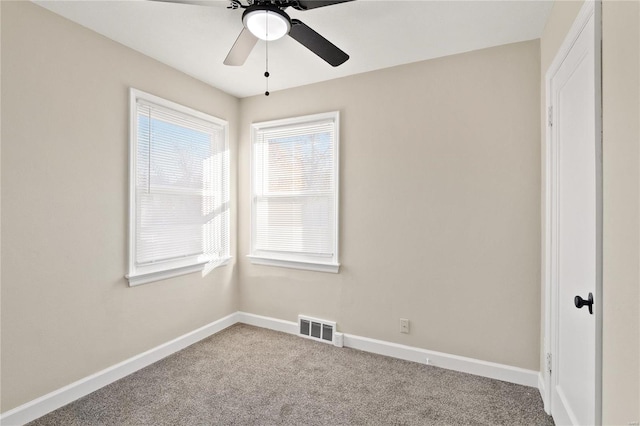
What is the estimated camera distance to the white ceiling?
2.09 m

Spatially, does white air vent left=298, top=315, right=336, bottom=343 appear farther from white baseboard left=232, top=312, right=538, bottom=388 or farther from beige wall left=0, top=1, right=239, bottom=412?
beige wall left=0, top=1, right=239, bottom=412

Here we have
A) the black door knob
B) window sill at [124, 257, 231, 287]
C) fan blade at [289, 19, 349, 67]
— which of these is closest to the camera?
the black door knob

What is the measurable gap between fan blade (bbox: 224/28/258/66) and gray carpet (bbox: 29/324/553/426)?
7.58 ft

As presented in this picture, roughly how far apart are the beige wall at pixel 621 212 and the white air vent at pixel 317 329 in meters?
2.22

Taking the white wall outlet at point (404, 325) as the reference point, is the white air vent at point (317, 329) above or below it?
below

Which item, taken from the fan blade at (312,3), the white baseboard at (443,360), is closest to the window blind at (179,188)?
the white baseboard at (443,360)

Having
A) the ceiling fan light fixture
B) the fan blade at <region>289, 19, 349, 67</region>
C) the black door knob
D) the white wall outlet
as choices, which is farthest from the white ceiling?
the white wall outlet

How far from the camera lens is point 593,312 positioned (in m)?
1.36

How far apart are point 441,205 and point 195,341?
2632 millimetres

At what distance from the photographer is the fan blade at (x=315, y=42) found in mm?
1835

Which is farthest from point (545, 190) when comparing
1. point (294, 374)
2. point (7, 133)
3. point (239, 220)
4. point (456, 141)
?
point (7, 133)

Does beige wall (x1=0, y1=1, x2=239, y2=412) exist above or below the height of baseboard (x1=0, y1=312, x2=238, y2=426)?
above

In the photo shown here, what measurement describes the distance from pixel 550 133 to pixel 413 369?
202 centimetres

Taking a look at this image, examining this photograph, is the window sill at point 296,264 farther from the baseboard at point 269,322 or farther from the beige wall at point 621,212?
the beige wall at point 621,212
